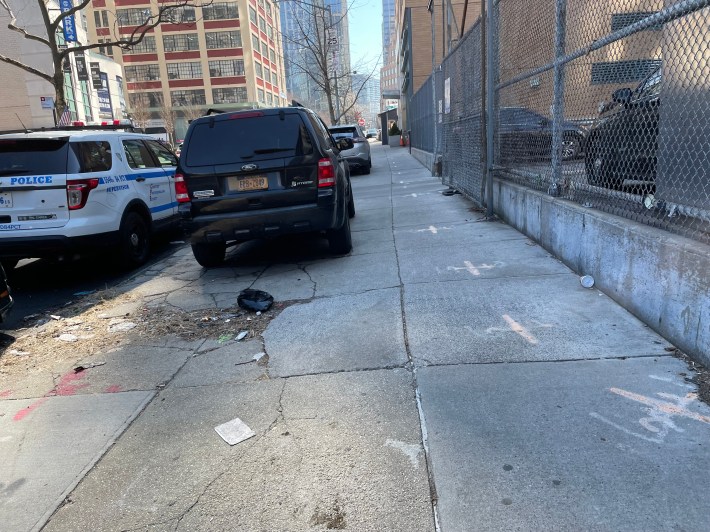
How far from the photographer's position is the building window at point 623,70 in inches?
163

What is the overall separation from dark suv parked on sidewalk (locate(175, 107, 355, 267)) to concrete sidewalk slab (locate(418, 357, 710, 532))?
3.12 m

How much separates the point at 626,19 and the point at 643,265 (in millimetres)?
2012

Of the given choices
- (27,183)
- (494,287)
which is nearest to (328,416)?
(494,287)

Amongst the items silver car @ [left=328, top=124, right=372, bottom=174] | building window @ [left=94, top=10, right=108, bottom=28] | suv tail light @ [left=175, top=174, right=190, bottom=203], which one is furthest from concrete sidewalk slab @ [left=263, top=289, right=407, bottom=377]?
building window @ [left=94, top=10, right=108, bottom=28]

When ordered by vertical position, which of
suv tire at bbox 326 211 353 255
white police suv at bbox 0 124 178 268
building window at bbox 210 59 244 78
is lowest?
suv tire at bbox 326 211 353 255

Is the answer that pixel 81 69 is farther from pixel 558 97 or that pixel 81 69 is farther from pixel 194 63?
pixel 558 97

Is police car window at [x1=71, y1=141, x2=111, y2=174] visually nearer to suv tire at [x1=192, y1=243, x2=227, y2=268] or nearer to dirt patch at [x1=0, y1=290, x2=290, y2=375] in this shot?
suv tire at [x1=192, y1=243, x2=227, y2=268]

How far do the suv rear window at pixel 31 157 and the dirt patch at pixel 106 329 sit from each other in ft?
5.60

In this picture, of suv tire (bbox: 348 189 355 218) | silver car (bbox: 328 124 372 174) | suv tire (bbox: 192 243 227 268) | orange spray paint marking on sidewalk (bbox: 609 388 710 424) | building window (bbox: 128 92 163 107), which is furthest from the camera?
building window (bbox: 128 92 163 107)

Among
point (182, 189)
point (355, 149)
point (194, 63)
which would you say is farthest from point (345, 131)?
point (194, 63)

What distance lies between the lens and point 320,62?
28172 millimetres

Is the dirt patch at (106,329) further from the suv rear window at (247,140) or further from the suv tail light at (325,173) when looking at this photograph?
the suv rear window at (247,140)

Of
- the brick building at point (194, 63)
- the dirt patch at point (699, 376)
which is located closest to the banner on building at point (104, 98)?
the brick building at point (194, 63)

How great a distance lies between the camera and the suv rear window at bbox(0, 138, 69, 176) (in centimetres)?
608
